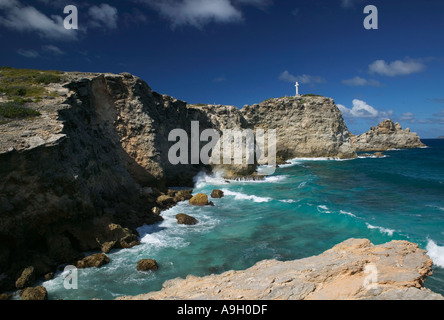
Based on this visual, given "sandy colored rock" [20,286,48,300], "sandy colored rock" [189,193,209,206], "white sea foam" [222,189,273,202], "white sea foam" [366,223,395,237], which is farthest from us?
"white sea foam" [222,189,273,202]

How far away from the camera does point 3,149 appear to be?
13.5 m

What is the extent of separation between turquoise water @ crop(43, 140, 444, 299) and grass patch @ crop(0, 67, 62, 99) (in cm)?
1456

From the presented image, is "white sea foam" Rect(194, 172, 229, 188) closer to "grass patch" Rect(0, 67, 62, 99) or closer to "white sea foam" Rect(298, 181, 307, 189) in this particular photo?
"white sea foam" Rect(298, 181, 307, 189)

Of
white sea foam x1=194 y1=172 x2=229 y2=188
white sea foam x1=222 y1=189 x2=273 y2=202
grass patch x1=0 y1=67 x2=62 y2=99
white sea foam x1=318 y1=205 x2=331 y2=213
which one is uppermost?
grass patch x1=0 y1=67 x2=62 y2=99

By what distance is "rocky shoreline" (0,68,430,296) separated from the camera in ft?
44.5

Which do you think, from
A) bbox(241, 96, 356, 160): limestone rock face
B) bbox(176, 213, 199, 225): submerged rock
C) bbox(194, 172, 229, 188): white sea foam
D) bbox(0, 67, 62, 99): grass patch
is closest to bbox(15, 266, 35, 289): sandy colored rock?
bbox(176, 213, 199, 225): submerged rock

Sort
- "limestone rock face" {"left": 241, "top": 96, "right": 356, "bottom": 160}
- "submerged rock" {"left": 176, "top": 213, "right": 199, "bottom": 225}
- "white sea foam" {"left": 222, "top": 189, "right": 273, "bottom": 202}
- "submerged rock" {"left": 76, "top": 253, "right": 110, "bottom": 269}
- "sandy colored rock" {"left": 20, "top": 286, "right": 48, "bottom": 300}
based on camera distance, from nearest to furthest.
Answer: "sandy colored rock" {"left": 20, "top": 286, "right": 48, "bottom": 300} < "submerged rock" {"left": 76, "top": 253, "right": 110, "bottom": 269} < "submerged rock" {"left": 176, "top": 213, "right": 199, "bottom": 225} < "white sea foam" {"left": 222, "top": 189, "right": 273, "bottom": 202} < "limestone rock face" {"left": 241, "top": 96, "right": 356, "bottom": 160}

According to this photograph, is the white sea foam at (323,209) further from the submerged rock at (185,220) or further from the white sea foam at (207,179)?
the white sea foam at (207,179)

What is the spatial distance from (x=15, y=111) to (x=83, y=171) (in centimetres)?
582

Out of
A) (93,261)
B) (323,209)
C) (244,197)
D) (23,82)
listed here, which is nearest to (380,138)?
(244,197)

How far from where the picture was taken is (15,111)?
1727cm

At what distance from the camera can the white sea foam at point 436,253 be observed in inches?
577

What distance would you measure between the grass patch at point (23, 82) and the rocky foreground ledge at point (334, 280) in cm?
2048

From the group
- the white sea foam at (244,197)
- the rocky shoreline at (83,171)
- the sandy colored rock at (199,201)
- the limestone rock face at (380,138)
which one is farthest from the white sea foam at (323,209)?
the limestone rock face at (380,138)
